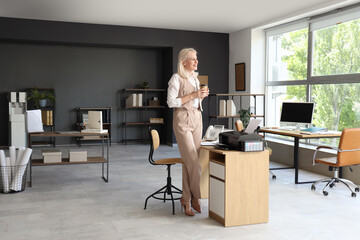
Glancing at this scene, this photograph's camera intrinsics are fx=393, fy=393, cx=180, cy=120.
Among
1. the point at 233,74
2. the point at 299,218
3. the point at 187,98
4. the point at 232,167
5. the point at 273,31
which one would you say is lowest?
the point at 299,218

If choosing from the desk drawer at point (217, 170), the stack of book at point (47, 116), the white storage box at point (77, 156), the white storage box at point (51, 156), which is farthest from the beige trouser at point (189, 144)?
the stack of book at point (47, 116)

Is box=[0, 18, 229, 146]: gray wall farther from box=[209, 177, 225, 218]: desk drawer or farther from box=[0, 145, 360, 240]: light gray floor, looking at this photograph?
box=[209, 177, 225, 218]: desk drawer

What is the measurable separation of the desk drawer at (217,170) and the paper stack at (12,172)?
2590mm

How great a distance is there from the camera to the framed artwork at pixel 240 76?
9.56 m

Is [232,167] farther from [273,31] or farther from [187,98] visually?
[273,31]

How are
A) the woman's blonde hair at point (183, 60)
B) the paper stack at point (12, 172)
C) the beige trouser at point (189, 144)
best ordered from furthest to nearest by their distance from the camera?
the paper stack at point (12, 172) → the woman's blonde hair at point (183, 60) → the beige trouser at point (189, 144)

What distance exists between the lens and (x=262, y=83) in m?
9.36

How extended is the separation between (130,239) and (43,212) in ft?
4.32

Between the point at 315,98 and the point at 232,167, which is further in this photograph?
the point at 315,98

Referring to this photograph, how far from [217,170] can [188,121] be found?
0.59m

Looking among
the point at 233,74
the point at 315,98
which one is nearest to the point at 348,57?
the point at 315,98

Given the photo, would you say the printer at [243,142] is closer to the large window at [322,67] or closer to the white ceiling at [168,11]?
the large window at [322,67]

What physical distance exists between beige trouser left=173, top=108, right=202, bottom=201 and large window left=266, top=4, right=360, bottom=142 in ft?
12.1

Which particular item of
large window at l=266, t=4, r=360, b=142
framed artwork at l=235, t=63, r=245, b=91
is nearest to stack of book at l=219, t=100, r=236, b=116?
large window at l=266, t=4, r=360, b=142
